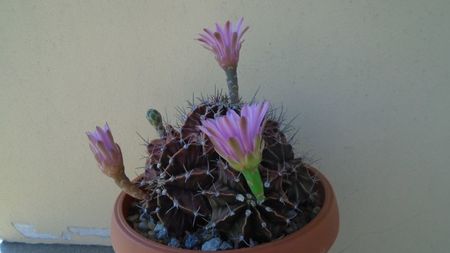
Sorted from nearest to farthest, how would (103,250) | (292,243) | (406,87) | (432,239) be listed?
(292,243), (406,87), (432,239), (103,250)

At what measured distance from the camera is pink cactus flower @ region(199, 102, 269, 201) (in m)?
0.44

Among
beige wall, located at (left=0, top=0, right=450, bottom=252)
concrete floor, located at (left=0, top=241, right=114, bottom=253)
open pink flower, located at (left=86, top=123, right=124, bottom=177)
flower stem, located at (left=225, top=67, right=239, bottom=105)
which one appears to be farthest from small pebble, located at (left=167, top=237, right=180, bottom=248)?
concrete floor, located at (left=0, top=241, right=114, bottom=253)

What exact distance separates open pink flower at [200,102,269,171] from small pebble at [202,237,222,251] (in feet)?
0.50

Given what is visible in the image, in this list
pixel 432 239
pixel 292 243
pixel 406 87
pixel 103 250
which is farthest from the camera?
pixel 103 250

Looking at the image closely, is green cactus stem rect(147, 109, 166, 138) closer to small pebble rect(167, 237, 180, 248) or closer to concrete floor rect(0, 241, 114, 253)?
small pebble rect(167, 237, 180, 248)

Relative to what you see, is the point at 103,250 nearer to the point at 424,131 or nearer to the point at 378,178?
the point at 378,178

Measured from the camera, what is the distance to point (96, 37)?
84 centimetres

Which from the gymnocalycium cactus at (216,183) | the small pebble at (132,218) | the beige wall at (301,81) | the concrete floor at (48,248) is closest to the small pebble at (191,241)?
the gymnocalycium cactus at (216,183)

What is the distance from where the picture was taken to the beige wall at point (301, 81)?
734 millimetres

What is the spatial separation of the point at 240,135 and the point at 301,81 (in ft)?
1.26

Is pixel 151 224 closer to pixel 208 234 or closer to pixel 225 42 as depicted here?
pixel 208 234

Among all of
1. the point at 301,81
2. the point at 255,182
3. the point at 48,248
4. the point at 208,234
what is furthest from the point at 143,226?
the point at 48,248

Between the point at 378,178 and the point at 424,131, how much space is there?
136 mm

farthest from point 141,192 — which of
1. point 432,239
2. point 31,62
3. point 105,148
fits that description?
point 432,239
